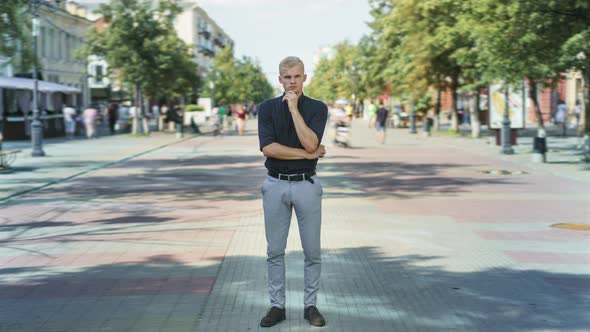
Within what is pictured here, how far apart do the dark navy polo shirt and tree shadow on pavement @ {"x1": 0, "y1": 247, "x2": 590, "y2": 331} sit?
1.11 meters

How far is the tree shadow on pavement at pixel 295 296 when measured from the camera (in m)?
5.66

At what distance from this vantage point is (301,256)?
27.0 feet

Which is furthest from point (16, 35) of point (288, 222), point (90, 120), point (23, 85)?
point (90, 120)

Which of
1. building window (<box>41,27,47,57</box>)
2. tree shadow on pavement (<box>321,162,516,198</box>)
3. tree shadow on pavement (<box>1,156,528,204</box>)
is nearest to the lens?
tree shadow on pavement (<box>1,156,528,204</box>)

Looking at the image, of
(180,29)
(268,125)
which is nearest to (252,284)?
(268,125)

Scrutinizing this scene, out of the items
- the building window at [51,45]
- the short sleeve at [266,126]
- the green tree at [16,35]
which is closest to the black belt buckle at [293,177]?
the short sleeve at [266,126]

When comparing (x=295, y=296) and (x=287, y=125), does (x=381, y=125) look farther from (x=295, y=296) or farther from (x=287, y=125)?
(x=287, y=125)

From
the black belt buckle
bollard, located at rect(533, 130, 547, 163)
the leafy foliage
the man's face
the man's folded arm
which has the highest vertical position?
the leafy foliage

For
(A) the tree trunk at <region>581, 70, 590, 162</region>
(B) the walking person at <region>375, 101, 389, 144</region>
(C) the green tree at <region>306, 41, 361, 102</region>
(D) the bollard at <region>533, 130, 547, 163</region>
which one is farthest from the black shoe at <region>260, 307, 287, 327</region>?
(C) the green tree at <region>306, 41, 361, 102</region>

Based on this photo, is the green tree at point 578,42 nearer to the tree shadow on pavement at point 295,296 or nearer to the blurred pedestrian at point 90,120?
the tree shadow on pavement at point 295,296

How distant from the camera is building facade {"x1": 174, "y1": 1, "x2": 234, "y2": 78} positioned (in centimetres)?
11306

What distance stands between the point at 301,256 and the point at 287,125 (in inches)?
122

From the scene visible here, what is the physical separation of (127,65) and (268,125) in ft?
127

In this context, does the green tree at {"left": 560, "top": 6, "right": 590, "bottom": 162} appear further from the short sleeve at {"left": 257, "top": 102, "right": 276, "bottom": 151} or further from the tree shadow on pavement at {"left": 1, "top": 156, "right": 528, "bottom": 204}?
the short sleeve at {"left": 257, "top": 102, "right": 276, "bottom": 151}
